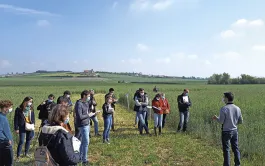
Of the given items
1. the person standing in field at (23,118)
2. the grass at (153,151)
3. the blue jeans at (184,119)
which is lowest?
the grass at (153,151)

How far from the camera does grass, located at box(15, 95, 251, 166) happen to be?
756 cm

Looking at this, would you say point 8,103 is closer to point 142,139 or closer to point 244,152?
point 142,139

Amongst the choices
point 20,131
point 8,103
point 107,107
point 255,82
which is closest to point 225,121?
point 107,107

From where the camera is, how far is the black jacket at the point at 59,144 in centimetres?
346

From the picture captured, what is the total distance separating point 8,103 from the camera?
552 centimetres

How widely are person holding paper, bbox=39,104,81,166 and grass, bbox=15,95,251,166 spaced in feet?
13.2

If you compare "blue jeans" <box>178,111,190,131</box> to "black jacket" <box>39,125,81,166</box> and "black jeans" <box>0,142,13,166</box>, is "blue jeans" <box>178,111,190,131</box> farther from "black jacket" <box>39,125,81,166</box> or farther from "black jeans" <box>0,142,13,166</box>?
"black jacket" <box>39,125,81,166</box>

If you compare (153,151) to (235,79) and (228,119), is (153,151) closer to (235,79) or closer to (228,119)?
(228,119)

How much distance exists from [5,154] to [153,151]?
4.68m

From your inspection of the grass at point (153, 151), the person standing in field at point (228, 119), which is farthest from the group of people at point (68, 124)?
the grass at point (153, 151)

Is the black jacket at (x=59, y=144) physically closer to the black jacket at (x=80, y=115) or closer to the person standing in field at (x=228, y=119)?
the black jacket at (x=80, y=115)

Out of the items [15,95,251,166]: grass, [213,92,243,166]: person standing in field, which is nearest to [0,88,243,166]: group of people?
[213,92,243,166]: person standing in field

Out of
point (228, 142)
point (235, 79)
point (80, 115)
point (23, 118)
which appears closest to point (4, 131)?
point (80, 115)

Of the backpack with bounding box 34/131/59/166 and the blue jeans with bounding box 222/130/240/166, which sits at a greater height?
the backpack with bounding box 34/131/59/166
